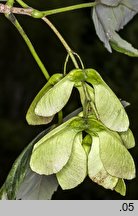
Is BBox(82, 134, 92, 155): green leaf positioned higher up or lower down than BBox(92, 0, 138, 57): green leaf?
lower down

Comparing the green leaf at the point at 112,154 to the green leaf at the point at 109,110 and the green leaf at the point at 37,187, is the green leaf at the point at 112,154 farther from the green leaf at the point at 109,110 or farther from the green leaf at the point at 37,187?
the green leaf at the point at 37,187

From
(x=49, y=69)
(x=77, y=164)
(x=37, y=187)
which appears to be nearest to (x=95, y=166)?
(x=77, y=164)

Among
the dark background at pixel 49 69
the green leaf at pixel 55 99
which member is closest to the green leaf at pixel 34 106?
the green leaf at pixel 55 99

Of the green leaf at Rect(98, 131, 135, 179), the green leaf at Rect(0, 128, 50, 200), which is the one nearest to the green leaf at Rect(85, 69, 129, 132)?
the green leaf at Rect(98, 131, 135, 179)

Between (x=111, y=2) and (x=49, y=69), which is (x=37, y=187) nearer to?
(x=111, y=2)

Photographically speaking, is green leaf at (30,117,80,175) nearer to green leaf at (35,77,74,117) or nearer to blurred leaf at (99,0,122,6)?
green leaf at (35,77,74,117)

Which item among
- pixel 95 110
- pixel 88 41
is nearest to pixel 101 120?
pixel 95 110
